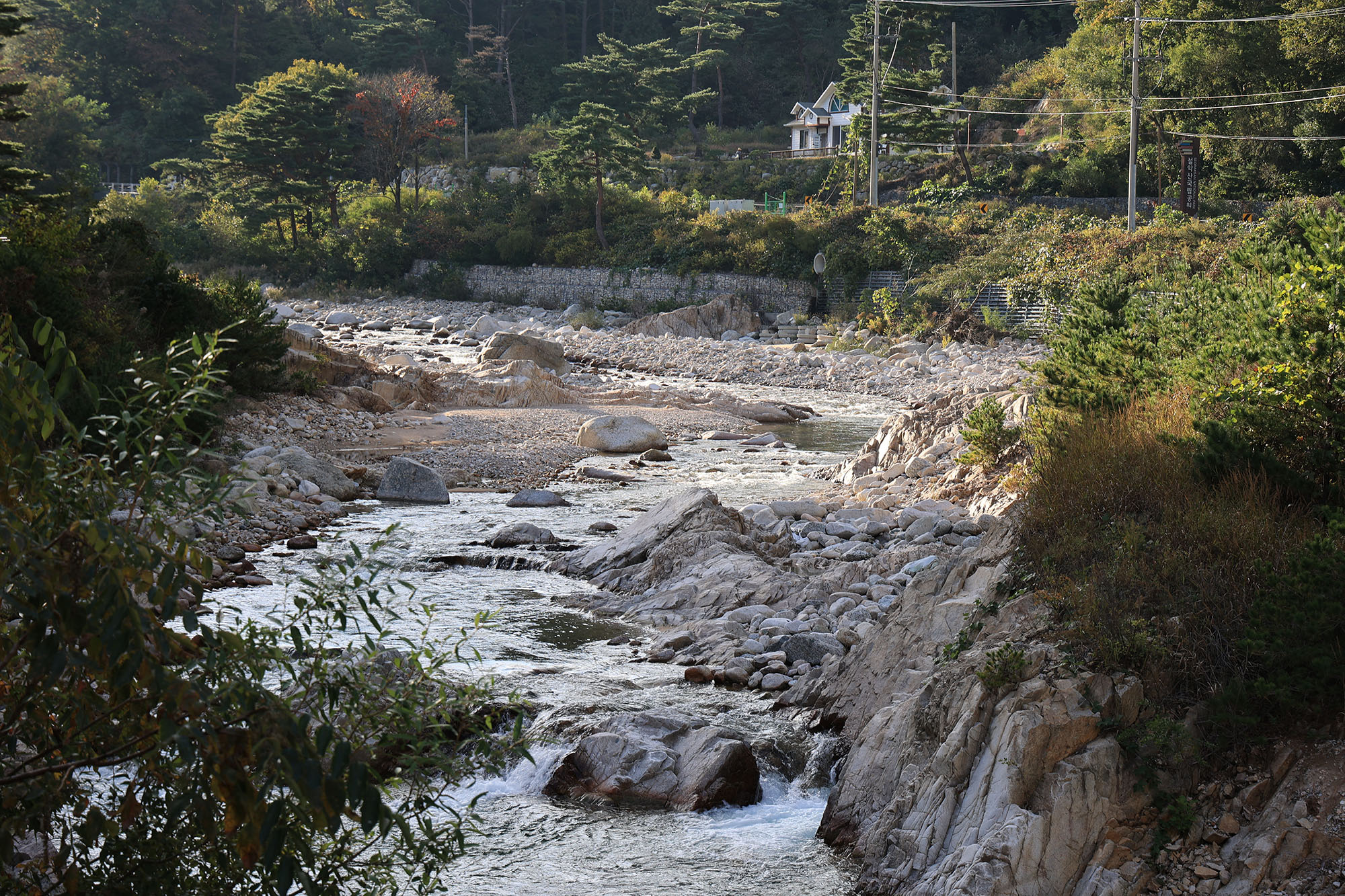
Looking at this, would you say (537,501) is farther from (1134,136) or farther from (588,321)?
(1134,136)

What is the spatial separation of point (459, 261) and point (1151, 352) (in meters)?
37.2

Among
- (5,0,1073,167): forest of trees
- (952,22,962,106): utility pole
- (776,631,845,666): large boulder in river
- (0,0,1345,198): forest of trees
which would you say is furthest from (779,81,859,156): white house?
(776,631,845,666): large boulder in river

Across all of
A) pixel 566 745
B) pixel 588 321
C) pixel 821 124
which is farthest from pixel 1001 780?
pixel 821 124

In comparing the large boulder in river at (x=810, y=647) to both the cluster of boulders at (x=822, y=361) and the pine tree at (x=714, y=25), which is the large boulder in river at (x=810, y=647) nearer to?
the cluster of boulders at (x=822, y=361)

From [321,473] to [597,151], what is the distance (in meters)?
27.2

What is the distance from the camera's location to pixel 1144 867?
4.48 m

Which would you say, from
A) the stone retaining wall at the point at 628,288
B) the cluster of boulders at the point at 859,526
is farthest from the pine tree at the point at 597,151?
the cluster of boulders at the point at 859,526

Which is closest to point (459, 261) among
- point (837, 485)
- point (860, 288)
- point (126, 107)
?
point (860, 288)

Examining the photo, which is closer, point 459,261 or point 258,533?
point 258,533

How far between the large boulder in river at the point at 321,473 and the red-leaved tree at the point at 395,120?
33.9 meters

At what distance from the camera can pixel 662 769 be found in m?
6.41

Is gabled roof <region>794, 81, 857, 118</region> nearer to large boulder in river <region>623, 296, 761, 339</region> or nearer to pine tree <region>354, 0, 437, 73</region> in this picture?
large boulder in river <region>623, 296, 761, 339</region>

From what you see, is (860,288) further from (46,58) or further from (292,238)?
(46,58)

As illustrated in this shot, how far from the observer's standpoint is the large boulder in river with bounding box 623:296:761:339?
33438 mm
